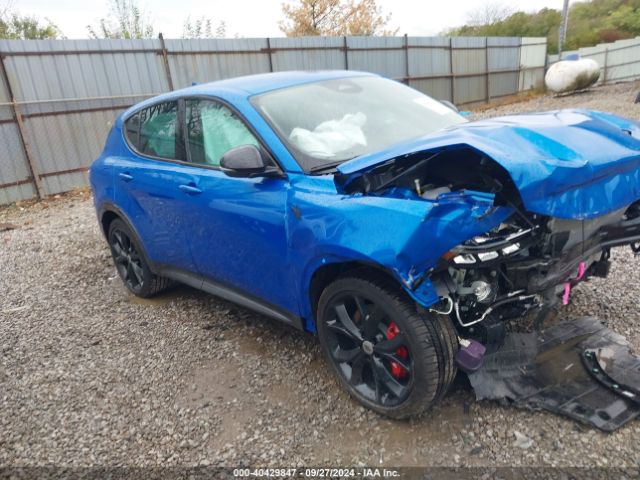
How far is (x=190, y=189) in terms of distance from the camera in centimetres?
343

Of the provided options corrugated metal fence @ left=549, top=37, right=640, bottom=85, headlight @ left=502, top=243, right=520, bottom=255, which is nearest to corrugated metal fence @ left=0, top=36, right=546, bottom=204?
headlight @ left=502, top=243, right=520, bottom=255

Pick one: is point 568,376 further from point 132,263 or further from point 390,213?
point 132,263

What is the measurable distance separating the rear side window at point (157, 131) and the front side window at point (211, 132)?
159mm

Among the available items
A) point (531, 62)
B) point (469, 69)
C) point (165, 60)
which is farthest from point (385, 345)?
point (531, 62)

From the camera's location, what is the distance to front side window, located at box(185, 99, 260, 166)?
10.6 feet

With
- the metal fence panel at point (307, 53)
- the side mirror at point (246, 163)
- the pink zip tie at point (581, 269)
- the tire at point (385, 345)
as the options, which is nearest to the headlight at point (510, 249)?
the tire at point (385, 345)

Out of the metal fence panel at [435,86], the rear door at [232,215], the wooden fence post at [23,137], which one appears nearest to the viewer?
the rear door at [232,215]

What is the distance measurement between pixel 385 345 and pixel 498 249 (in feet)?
2.45

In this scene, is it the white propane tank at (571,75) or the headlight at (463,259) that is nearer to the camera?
the headlight at (463,259)

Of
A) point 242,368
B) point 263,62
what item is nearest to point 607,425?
point 242,368

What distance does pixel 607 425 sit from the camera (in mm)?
2363

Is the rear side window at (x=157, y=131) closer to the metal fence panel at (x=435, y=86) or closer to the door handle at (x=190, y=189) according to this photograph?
the door handle at (x=190, y=189)

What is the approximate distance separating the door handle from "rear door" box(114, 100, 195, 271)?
0.03 metres

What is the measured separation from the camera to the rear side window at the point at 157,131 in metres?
3.80
